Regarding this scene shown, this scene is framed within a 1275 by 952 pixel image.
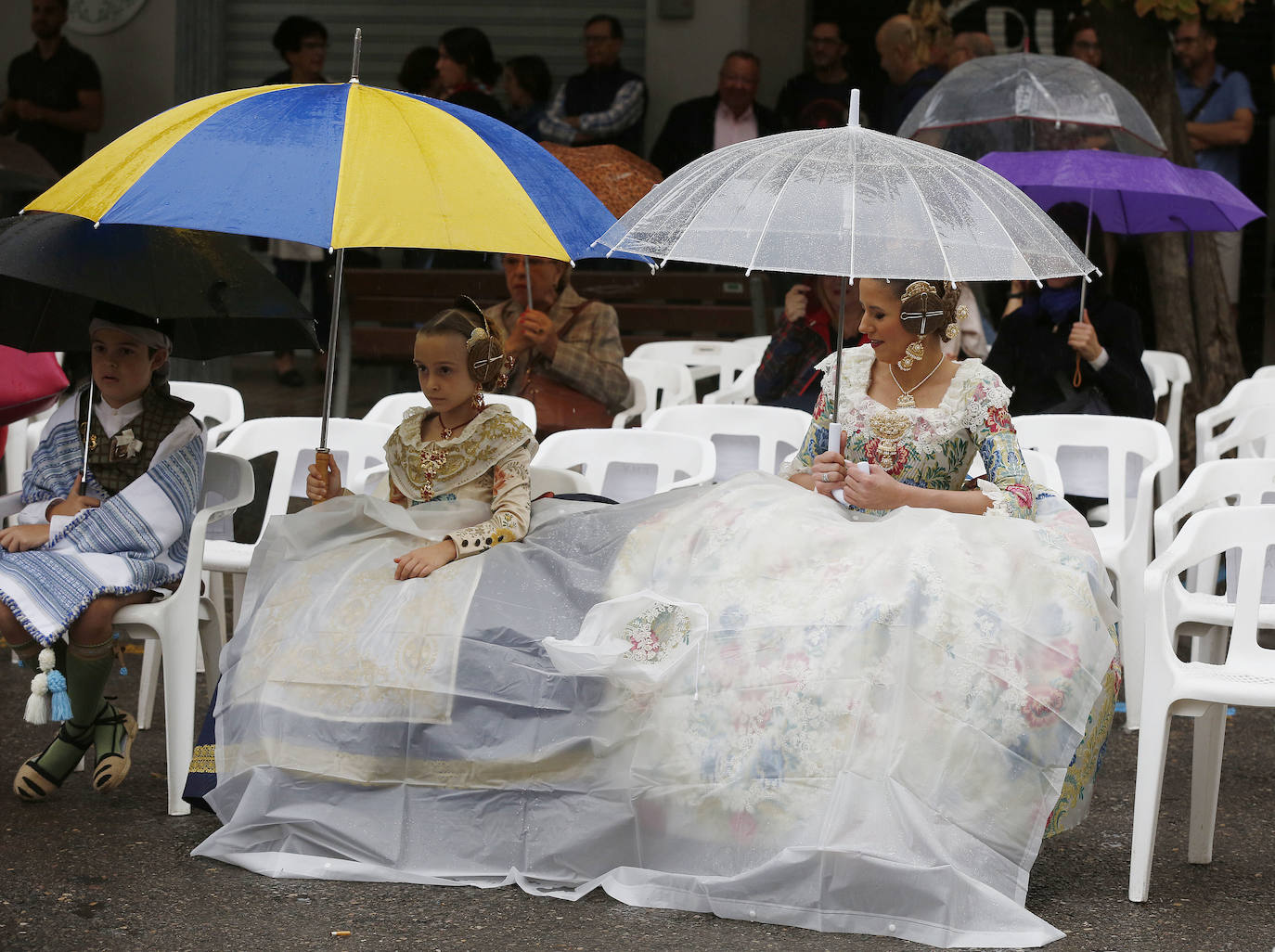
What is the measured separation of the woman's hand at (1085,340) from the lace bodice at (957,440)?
1759 millimetres

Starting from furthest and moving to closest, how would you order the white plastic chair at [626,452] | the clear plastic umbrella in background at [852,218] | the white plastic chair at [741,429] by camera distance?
the white plastic chair at [741,429]
the white plastic chair at [626,452]
the clear plastic umbrella in background at [852,218]

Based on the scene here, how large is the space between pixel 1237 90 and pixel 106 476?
256 inches

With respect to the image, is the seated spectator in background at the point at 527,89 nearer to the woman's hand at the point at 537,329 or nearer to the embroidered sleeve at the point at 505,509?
the woman's hand at the point at 537,329

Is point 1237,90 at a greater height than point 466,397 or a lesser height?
greater

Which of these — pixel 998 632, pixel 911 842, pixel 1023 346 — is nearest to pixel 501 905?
pixel 911 842

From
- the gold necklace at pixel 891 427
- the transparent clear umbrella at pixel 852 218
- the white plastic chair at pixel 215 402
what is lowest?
the white plastic chair at pixel 215 402

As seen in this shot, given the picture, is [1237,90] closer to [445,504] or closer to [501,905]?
[445,504]

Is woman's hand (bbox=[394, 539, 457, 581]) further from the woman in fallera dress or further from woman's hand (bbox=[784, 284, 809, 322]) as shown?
woman's hand (bbox=[784, 284, 809, 322])

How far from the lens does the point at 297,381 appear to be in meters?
10.0

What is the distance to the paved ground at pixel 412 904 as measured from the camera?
11.4ft

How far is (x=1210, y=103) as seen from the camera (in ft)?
28.9

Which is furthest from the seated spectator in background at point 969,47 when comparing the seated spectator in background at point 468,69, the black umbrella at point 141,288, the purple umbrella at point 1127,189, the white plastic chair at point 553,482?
the black umbrella at point 141,288

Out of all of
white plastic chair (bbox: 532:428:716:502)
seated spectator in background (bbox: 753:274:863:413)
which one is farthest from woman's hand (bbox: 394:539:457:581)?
seated spectator in background (bbox: 753:274:863:413)

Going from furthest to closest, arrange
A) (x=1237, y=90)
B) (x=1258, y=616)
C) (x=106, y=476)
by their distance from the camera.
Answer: (x=1237, y=90), (x=106, y=476), (x=1258, y=616)
